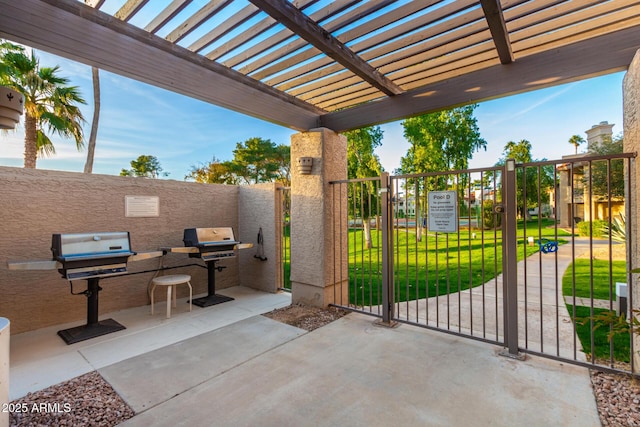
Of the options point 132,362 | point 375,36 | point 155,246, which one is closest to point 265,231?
point 155,246

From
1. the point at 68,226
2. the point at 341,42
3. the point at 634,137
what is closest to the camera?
the point at 634,137

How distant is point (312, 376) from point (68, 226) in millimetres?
4003

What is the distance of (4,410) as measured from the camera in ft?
5.61

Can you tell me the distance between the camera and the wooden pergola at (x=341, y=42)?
2.30 metres

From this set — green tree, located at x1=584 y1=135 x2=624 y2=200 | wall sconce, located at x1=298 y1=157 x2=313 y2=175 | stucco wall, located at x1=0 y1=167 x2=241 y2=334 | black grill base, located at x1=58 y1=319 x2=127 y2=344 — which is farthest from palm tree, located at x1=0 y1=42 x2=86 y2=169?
green tree, located at x1=584 y1=135 x2=624 y2=200

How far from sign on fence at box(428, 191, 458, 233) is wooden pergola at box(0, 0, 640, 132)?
1099 millimetres

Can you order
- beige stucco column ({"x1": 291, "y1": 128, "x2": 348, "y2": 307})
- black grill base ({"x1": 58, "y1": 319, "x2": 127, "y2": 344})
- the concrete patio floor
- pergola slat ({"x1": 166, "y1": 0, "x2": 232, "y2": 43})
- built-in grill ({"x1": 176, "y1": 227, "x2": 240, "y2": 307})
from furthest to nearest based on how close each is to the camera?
built-in grill ({"x1": 176, "y1": 227, "x2": 240, "y2": 307})
beige stucco column ({"x1": 291, "y1": 128, "x2": 348, "y2": 307})
black grill base ({"x1": 58, "y1": 319, "x2": 127, "y2": 344})
pergola slat ({"x1": 166, "y1": 0, "x2": 232, "y2": 43})
the concrete patio floor

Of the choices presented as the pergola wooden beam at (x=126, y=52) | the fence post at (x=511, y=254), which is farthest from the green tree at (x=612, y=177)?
the pergola wooden beam at (x=126, y=52)

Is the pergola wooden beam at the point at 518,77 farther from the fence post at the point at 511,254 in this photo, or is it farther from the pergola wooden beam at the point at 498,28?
the fence post at the point at 511,254

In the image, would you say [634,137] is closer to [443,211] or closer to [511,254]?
[511,254]

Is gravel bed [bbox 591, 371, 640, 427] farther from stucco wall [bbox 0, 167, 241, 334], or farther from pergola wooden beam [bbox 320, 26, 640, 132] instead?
stucco wall [bbox 0, 167, 241, 334]

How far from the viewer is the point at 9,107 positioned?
6.54 ft

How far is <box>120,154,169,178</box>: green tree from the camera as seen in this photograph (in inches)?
846

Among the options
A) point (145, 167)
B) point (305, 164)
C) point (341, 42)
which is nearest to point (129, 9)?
point (341, 42)
